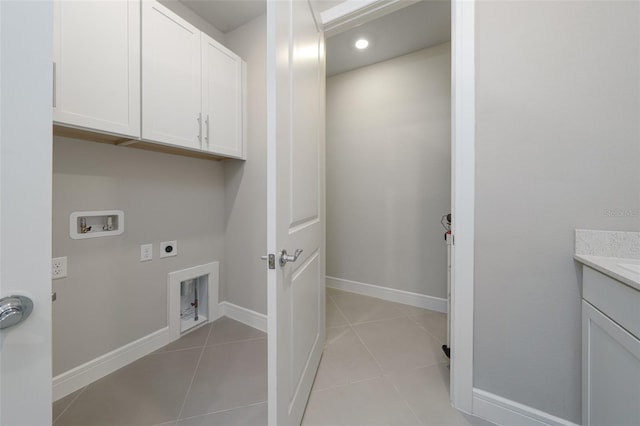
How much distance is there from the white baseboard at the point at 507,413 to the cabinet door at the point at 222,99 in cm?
220

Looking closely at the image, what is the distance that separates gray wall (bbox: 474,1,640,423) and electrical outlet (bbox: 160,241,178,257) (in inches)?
79.4

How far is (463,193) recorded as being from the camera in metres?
1.18

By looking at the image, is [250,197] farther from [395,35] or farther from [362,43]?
[395,35]

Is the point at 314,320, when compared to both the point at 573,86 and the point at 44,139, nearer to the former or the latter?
the point at 44,139

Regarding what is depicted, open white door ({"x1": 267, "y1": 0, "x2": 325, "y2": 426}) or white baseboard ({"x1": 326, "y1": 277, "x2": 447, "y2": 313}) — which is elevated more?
open white door ({"x1": 267, "y1": 0, "x2": 325, "y2": 426})

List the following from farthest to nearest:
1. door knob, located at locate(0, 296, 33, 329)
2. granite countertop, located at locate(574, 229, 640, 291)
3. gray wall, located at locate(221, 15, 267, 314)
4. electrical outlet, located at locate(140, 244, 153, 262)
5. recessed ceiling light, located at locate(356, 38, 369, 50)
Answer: recessed ceiling light, located at locate(356, 38, 369, 50) → gray wall, located at locate(221, 15, 267, 314) → electrical outlet, located at locate(140, 244, 153, 262) → granite countertop, located at locate(574, 229, 640, 291) → door knob, located at locate(0, 296, 33, 329)

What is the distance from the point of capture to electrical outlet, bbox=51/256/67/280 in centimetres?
128

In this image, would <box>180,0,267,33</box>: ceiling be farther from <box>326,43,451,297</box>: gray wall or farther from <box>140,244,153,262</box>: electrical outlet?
<box>140,244,153,262</box>: electrical outlet

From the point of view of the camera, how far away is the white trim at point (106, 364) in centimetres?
131

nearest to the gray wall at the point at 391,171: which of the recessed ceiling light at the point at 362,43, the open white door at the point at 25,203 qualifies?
the recessed ceiling light at the point at 362,43

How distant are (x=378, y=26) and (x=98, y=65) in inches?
79.5

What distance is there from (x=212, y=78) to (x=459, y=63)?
64.4 inches

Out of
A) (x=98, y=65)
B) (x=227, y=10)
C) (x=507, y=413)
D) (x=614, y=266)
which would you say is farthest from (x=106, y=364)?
(x=227, y=10)

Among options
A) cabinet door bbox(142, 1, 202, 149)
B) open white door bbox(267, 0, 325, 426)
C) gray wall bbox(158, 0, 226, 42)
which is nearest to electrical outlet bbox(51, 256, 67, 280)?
cabinet door bbox(142, 1, 202, 149)
